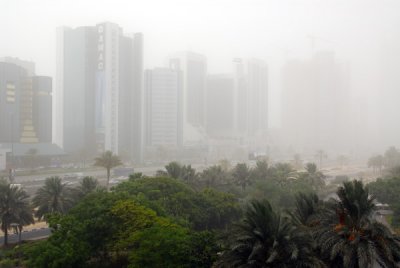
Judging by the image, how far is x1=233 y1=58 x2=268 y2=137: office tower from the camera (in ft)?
556

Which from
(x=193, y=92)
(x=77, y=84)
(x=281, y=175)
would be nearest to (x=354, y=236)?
(x=281, y=175)

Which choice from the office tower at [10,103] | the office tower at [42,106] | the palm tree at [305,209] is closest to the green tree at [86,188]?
the palm tree at [305,209]

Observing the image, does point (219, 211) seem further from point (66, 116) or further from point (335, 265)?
point (66, 116)

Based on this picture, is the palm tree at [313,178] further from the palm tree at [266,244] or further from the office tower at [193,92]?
the office tower at [193,92]

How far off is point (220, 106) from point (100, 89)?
70063mm

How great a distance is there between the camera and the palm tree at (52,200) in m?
29.8

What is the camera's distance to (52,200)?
2994 cm

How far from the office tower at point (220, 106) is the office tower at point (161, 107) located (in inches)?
1200

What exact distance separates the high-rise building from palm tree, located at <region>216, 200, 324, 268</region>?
90.6 m

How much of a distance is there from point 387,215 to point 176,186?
22776mm

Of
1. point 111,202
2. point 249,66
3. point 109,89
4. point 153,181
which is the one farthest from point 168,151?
point 111,202

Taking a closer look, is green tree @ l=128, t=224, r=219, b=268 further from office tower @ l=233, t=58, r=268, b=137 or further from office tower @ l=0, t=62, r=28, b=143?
office tower @ l=233, t=58, r=268, b=137

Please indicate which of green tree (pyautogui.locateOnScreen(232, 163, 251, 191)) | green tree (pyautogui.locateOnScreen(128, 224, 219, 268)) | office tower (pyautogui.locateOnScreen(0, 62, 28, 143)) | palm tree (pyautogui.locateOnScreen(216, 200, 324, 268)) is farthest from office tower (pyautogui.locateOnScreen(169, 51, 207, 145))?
palm tree (pyautogui.locateOnScreen(216, 200, 324, 268))

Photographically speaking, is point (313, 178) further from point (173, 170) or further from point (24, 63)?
point (24, 63)
